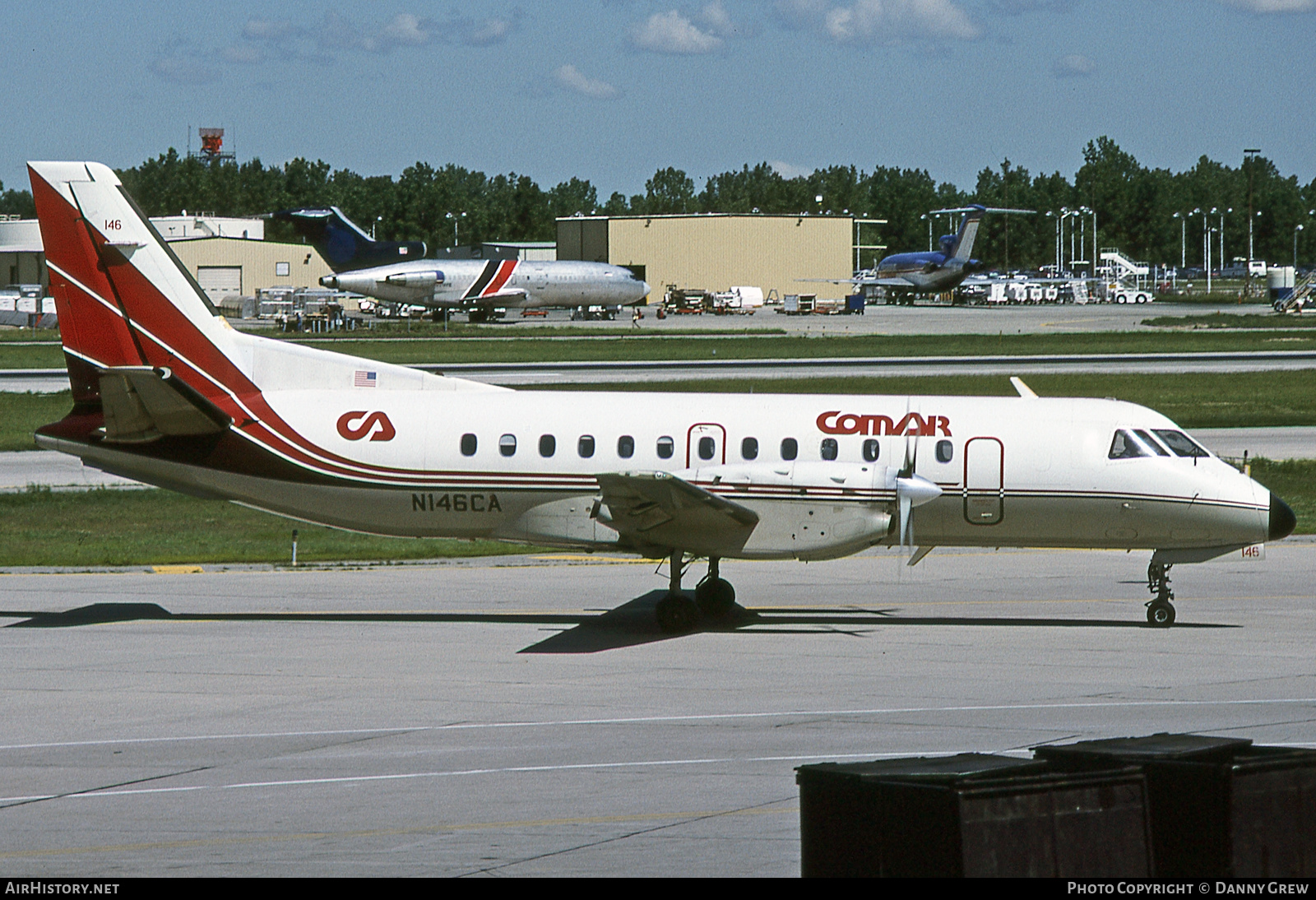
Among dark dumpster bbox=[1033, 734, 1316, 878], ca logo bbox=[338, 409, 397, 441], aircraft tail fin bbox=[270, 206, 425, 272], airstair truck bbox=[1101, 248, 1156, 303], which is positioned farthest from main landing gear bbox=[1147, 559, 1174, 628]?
airstair truck bbox=[1101, 248, 1156, 303]

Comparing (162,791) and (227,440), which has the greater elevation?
(227,440)

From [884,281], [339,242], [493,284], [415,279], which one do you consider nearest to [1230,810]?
[415,279]

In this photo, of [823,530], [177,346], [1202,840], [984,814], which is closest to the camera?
[984,814]

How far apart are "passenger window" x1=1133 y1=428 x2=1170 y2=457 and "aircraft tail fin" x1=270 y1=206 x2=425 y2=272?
90.5m

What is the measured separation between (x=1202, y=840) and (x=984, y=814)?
4.29 feet

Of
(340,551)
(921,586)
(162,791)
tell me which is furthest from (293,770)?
(340,551)

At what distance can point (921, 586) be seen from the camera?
25.4m

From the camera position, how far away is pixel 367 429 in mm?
22062

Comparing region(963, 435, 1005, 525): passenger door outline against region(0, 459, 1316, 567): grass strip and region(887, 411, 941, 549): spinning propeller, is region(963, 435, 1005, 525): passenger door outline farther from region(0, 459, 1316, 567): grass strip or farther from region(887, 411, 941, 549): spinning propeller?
region(0, 459, 1316, 567): grass strip

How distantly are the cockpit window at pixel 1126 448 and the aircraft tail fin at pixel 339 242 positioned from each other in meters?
90.5

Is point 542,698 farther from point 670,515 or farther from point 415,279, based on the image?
point 415,279

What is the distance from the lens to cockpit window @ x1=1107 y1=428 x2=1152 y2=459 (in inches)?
858

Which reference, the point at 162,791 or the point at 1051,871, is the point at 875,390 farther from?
the point at 1051,871

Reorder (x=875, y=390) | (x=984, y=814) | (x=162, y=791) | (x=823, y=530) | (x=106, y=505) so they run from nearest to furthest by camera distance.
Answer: (x=984, y=814) → (x=162, y=791) → (x=823, y=530) → (x=106, y=505) → (x=875, y=390)
